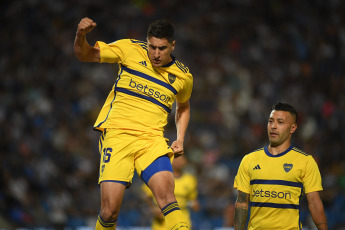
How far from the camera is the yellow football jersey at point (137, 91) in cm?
484

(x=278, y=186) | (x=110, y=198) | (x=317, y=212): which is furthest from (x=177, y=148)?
(x=317, y=212)

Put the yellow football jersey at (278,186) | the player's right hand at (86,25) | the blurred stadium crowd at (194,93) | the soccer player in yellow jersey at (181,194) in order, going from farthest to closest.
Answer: the blurred stadium crowd at (194,93) < the soccer player in yellow jersey at (181,194) < the yellow football jersey at (278,186) < the player's right hand at (86,25)

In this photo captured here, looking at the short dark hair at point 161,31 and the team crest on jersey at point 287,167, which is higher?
the short dark hair at point 161,31

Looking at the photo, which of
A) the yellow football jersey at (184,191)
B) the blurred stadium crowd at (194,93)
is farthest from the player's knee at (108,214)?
the blurred stadium crowd at (194,93)

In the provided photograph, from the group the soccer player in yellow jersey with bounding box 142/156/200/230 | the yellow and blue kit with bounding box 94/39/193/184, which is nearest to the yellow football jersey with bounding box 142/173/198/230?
the soccer player in yellow jersey with bounding box 142/156/200/230

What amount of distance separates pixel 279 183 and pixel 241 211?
417 millimetres

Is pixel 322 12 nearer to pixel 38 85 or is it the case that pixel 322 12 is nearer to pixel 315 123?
pixel 315 123

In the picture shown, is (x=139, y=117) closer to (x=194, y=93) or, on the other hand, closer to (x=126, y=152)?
(x=126, y=152)

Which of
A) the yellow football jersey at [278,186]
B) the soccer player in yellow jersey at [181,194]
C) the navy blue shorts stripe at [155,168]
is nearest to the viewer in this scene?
the navy blue shorts stripe at [155,168]

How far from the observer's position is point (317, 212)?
186 inches

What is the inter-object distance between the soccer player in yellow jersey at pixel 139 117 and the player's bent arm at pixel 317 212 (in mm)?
1149

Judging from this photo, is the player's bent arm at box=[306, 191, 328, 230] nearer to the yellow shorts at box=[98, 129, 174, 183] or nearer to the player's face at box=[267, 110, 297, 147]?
the player's face at box=[267, 110, 297, 147]

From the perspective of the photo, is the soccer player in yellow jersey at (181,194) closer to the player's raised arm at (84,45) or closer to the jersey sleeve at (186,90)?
the jersey sleeve at (186,90)

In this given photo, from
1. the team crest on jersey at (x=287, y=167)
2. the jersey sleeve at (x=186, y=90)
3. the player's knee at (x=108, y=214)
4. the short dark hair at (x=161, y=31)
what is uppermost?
the short dark hair at (x=161, y=31)
